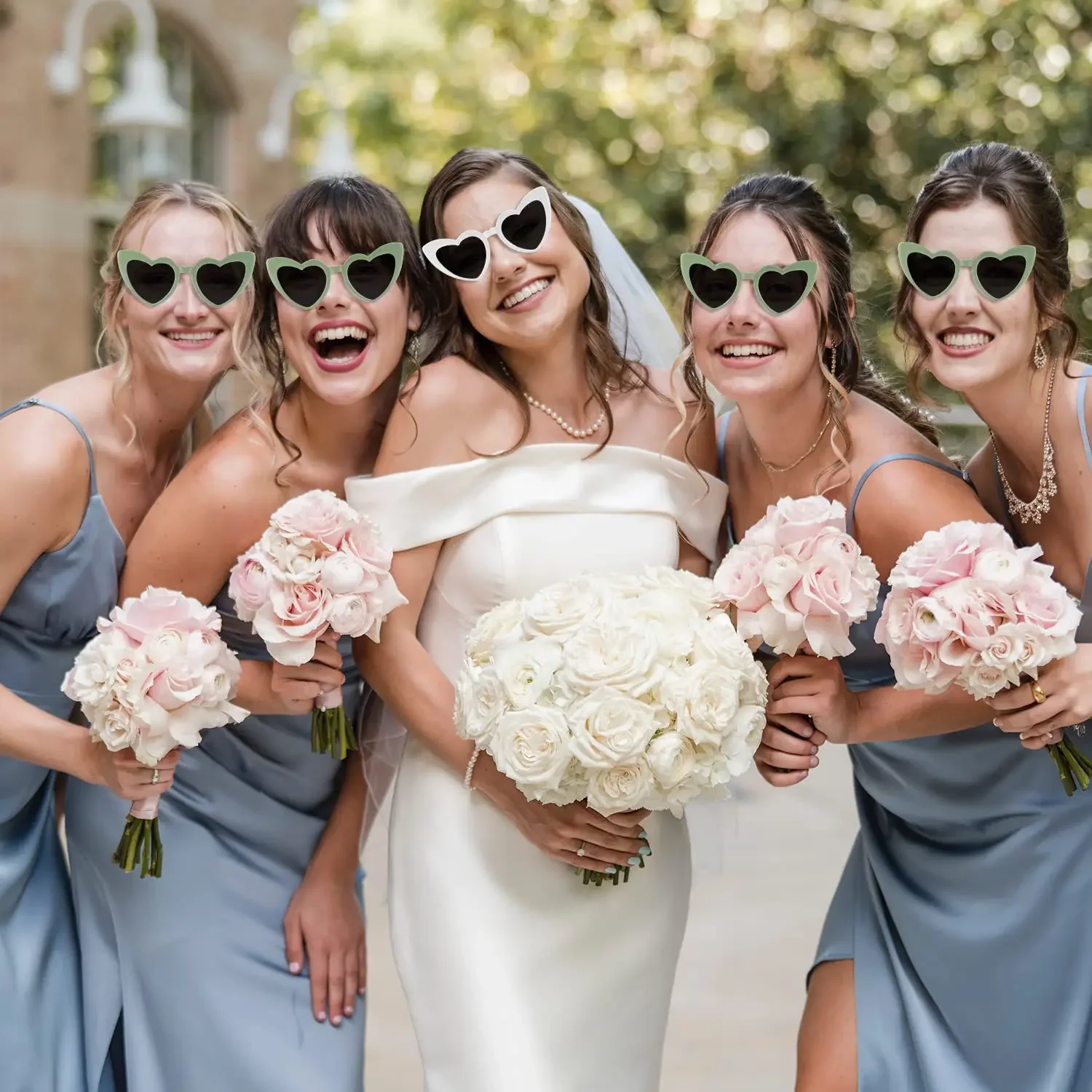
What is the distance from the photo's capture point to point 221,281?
335 centimetres

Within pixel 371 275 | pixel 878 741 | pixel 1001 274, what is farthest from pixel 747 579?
pixel 371 275

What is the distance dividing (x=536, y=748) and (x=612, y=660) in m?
0.22

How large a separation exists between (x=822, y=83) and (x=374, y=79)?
41.8 feet

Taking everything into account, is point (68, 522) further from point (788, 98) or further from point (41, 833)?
point (788, 98)

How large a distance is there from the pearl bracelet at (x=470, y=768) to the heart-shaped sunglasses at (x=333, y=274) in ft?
3.44

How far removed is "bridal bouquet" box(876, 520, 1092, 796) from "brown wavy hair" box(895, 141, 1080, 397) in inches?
24.3

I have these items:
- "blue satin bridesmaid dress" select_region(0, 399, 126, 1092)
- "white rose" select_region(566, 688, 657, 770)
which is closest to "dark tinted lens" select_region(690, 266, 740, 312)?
"white rose" select_region(566, 688, 657, 770)

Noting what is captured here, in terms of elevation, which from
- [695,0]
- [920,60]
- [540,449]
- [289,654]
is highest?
[695,0]

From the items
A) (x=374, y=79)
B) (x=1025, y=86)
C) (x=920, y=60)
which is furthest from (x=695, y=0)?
(x=374, y=79)

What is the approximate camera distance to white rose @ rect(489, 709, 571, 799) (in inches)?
108

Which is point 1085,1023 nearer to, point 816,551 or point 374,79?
point 816,551

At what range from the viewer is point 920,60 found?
13375 mm

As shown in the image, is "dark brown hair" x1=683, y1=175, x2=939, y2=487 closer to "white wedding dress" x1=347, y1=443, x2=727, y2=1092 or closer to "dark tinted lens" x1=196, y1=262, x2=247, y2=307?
"white wedding dress" x1=347, y1=443, x2=727, y2=1092

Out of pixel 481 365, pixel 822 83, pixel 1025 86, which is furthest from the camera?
pixel 822 83
